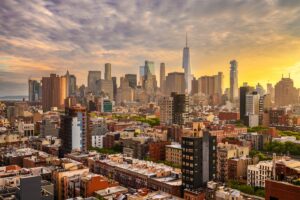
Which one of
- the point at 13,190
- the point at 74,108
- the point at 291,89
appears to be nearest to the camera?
the point at 13,190

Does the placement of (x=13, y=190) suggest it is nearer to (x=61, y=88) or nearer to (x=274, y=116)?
(x=274, y=116)

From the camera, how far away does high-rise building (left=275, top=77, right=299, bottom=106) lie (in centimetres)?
7800

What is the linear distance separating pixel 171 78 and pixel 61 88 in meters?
44.8

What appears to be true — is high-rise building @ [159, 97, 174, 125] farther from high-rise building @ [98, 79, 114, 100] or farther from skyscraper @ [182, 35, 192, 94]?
skyscraper @ [182, 35, 192, 94]

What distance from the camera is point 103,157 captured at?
24.6 metres

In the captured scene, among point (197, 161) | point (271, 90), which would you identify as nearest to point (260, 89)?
point (271, 90)

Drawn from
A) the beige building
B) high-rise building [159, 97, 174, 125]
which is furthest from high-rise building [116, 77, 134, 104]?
the beige building

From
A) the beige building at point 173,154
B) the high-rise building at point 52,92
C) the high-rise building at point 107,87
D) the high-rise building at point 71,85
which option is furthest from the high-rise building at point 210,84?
the beige building at point 173,154

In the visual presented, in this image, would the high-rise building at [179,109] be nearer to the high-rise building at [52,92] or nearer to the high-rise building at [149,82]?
the high-rise building at [52,92]

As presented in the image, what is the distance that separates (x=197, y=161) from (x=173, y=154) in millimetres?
10012

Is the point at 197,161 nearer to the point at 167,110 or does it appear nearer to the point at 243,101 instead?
the point at 167,110

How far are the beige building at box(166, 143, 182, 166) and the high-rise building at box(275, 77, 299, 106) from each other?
5730 cm

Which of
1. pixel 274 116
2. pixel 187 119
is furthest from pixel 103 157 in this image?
pixel 274 116

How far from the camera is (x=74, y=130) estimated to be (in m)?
28.7
